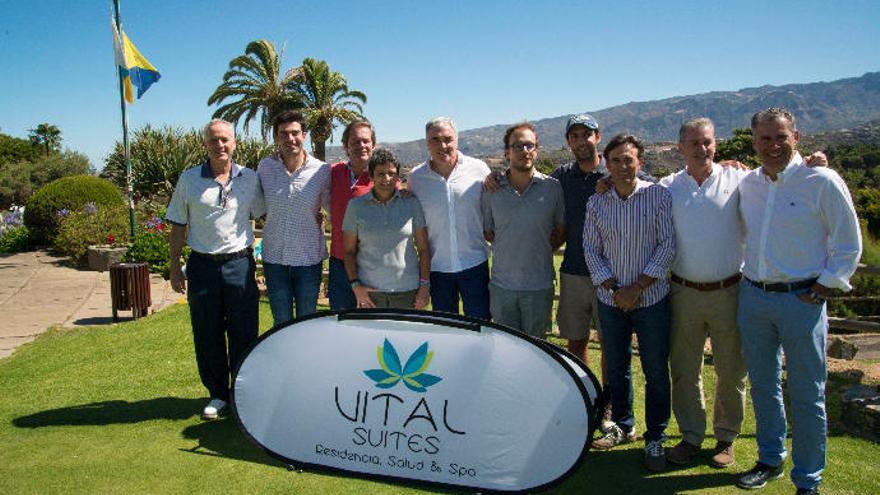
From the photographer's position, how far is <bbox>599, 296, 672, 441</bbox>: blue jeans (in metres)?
3.73

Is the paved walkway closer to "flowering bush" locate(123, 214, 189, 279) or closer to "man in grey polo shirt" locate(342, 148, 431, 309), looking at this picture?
"flowering bush" locate(123, 214, 189, 279)

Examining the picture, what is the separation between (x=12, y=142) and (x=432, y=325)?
66.2 metres

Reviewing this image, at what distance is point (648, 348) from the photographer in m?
3.75

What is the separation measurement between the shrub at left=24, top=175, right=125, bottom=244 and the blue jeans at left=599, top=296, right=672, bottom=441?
46.0 feet

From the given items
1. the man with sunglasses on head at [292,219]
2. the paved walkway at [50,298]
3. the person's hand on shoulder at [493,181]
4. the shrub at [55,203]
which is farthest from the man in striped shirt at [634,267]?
the shrub at [55,203]

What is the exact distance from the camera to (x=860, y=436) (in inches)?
176

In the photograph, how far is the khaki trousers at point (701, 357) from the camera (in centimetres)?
367

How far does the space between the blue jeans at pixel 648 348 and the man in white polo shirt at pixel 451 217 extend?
3.00 ft

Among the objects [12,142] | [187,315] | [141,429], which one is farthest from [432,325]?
[12,142]

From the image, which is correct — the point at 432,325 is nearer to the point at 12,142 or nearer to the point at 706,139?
the point at 706,139

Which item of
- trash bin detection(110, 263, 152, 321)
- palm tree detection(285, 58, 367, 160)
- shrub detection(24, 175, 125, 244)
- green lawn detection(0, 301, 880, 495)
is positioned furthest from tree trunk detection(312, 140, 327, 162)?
green lawn detection(0, 301, 880, 495)

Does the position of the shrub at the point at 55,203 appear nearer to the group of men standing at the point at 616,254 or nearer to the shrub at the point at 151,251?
the shrub at the point at 151,251

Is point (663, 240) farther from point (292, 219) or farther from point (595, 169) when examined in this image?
point (292, 219)

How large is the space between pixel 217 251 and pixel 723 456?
3.59 meters
